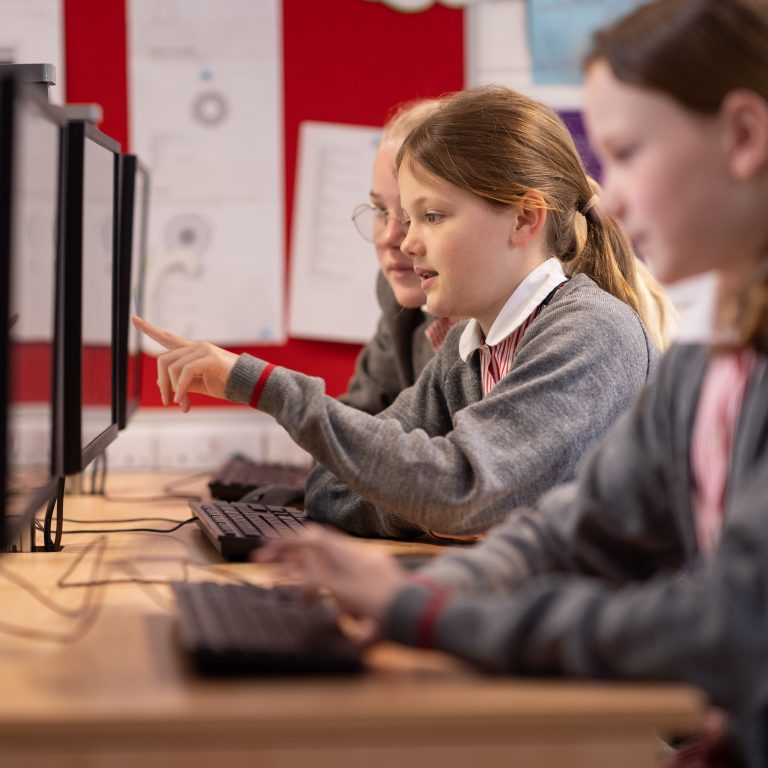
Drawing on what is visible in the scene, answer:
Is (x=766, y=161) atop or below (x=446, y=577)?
atop

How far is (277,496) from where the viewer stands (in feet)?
6.02

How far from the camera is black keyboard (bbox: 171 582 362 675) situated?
778 mm

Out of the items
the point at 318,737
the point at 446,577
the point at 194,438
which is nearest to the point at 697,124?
the point at 446,577

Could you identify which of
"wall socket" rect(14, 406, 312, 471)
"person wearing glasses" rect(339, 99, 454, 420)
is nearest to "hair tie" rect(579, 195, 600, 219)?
"person wearing glasses" rect(339, 99, 454, 420)

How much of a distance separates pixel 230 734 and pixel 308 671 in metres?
0.09

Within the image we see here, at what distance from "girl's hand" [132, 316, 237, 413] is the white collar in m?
0.38

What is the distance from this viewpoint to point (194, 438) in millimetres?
2705

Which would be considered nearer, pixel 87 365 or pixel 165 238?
pixel 87 365

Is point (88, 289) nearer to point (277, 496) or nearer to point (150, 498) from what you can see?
point (277, 496)

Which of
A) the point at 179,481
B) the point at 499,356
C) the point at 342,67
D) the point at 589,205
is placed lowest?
the point at 179,481

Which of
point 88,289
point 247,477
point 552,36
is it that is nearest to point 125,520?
point 247,477

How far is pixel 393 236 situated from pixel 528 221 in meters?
0.50

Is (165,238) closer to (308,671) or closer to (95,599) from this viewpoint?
(95,599)

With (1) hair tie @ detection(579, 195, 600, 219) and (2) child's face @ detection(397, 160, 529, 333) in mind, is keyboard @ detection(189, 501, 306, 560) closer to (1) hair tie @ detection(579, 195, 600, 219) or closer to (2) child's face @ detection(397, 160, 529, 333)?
(2) child's face @ detection(397, 160, 529, 333)
